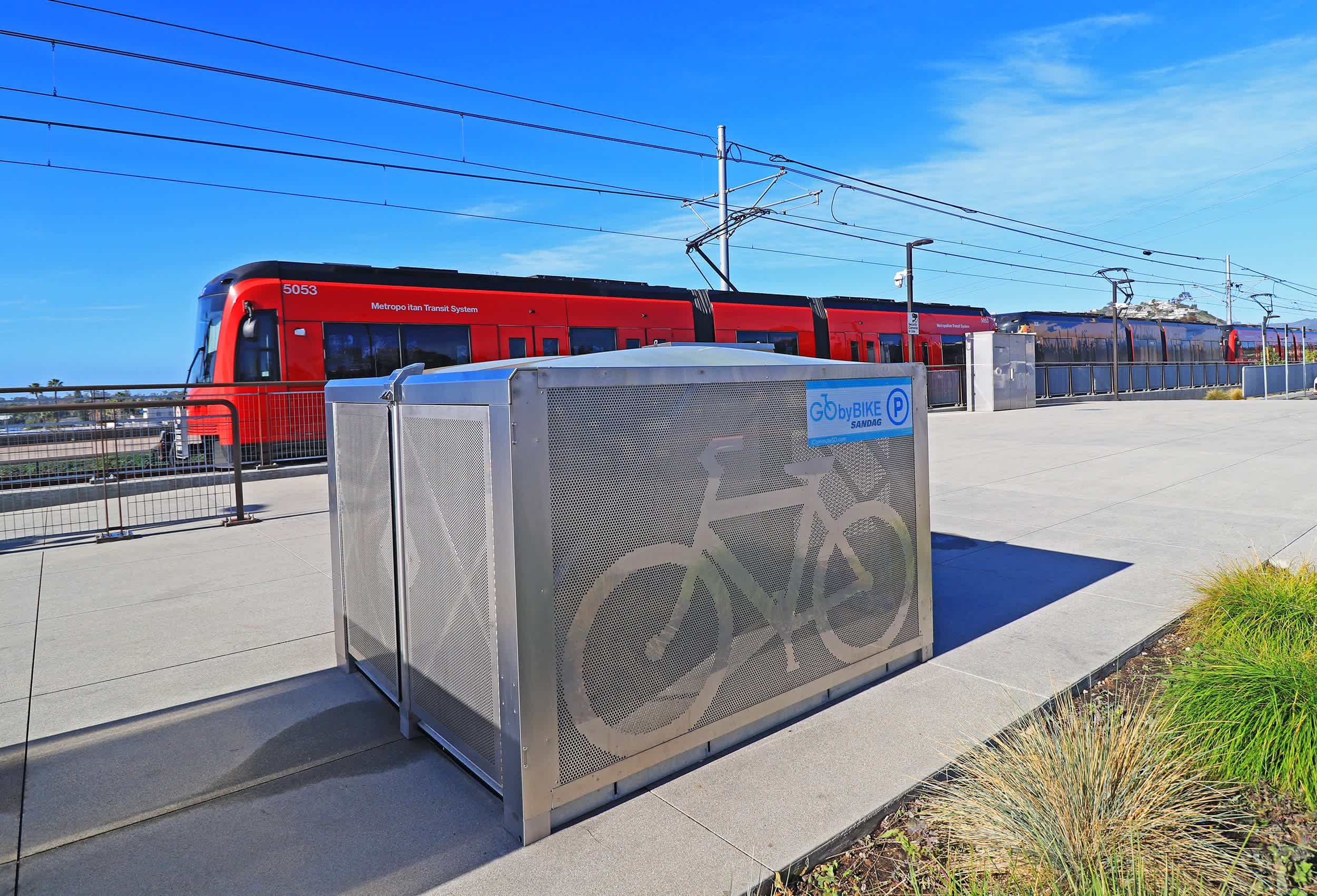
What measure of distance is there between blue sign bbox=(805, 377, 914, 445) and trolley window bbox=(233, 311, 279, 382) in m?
11.6

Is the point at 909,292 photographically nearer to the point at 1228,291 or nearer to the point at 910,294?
the point at 910,294

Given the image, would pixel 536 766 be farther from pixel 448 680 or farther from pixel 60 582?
pixel 60 582

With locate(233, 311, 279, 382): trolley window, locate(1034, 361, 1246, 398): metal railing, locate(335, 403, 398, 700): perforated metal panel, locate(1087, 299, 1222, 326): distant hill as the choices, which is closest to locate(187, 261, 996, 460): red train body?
locate(233, 311, 279, 382): trolley window

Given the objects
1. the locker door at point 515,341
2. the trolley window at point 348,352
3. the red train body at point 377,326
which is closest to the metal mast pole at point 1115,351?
the red train body at point 377,326

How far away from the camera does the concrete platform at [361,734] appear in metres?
Result: 2.45

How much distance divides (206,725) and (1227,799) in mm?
4014

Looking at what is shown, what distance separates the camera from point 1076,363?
105ft

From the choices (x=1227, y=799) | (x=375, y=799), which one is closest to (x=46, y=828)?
(x=375, y=799)

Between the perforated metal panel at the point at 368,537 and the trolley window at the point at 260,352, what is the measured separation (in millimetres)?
9888

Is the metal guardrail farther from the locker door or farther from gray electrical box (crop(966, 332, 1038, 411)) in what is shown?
gray electrical box (crop(966, 332, 1038, 411))

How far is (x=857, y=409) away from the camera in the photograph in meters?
3.61

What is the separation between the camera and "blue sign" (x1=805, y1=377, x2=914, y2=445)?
11.2ft

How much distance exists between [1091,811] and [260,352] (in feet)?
43.7

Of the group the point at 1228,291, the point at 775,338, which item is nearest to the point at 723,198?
the point at 775,338
